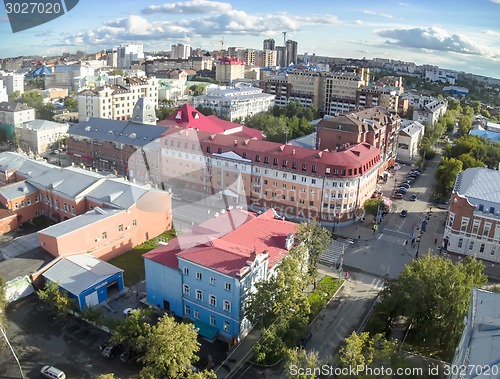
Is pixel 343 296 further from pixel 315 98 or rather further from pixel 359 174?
pixel 315 98

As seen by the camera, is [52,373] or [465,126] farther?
[465,126]

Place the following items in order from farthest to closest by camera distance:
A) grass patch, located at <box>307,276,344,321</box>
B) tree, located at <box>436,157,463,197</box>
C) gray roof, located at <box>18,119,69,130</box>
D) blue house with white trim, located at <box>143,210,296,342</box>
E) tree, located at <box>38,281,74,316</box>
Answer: gray roof, located at <box>18,119,69,130</box> → tree, located at <box>436,157,463,197</box> → grass patch, located at <box>307,276,344,321</box> → tree, located at <box>38,281,74,316</box> → blue house with white trim, located at <box>143,210,296,342</box>

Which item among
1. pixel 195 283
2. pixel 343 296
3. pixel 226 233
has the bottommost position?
pixel 343 296

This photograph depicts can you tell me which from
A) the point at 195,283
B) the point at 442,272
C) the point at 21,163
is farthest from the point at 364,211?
the point at 21,163

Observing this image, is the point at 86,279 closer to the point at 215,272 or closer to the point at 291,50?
the point at 215,272

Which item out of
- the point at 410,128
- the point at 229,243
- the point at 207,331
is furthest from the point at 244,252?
the point at 410,128

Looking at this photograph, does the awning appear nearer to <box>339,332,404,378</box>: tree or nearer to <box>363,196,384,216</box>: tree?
<box>339,332,404,378</box>: tree

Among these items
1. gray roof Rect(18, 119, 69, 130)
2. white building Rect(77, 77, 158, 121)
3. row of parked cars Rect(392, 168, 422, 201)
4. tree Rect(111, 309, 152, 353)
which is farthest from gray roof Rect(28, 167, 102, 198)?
white building Rect(77, 77, 158, 121)
